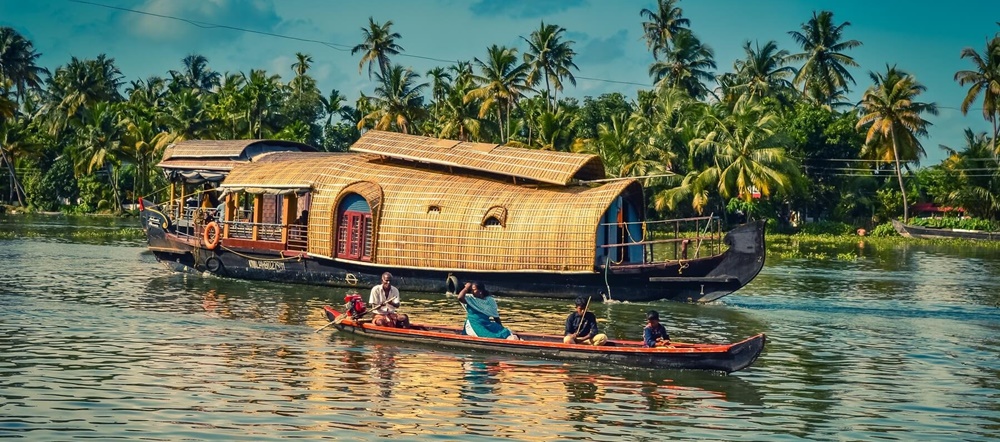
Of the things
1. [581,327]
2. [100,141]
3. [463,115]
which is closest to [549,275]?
[581,327]

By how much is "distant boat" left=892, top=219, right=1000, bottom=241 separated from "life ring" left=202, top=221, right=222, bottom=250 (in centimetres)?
3931

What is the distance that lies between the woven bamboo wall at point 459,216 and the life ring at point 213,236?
66.8 inches

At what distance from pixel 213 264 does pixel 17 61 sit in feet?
189

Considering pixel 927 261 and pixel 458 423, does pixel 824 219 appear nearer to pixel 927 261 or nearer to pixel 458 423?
pixel 927 261

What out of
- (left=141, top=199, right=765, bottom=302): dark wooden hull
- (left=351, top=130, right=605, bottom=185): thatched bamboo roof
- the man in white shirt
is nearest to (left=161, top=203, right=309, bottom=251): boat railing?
(left=141, top=199, right=765, bottom=302): dark wooden hull

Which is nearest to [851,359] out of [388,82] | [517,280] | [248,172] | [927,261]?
[517,280]

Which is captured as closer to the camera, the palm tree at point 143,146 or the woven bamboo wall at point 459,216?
the woven bamboo wall at point 459,216

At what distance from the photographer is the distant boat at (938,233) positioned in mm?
55281

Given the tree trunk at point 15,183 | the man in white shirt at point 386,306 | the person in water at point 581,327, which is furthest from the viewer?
the tree trunk at point 15,183

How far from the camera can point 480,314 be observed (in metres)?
18.2

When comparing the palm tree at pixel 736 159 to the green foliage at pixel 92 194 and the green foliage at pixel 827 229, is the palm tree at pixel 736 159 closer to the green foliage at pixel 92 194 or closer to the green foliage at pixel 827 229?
the green foliage at pixel 827 229

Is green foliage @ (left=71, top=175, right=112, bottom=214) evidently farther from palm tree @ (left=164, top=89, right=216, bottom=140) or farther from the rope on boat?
the rope on boat

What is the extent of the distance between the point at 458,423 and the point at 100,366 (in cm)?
605

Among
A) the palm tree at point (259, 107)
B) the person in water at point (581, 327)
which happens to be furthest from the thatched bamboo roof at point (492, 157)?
the palm tree at point (259, 107)
